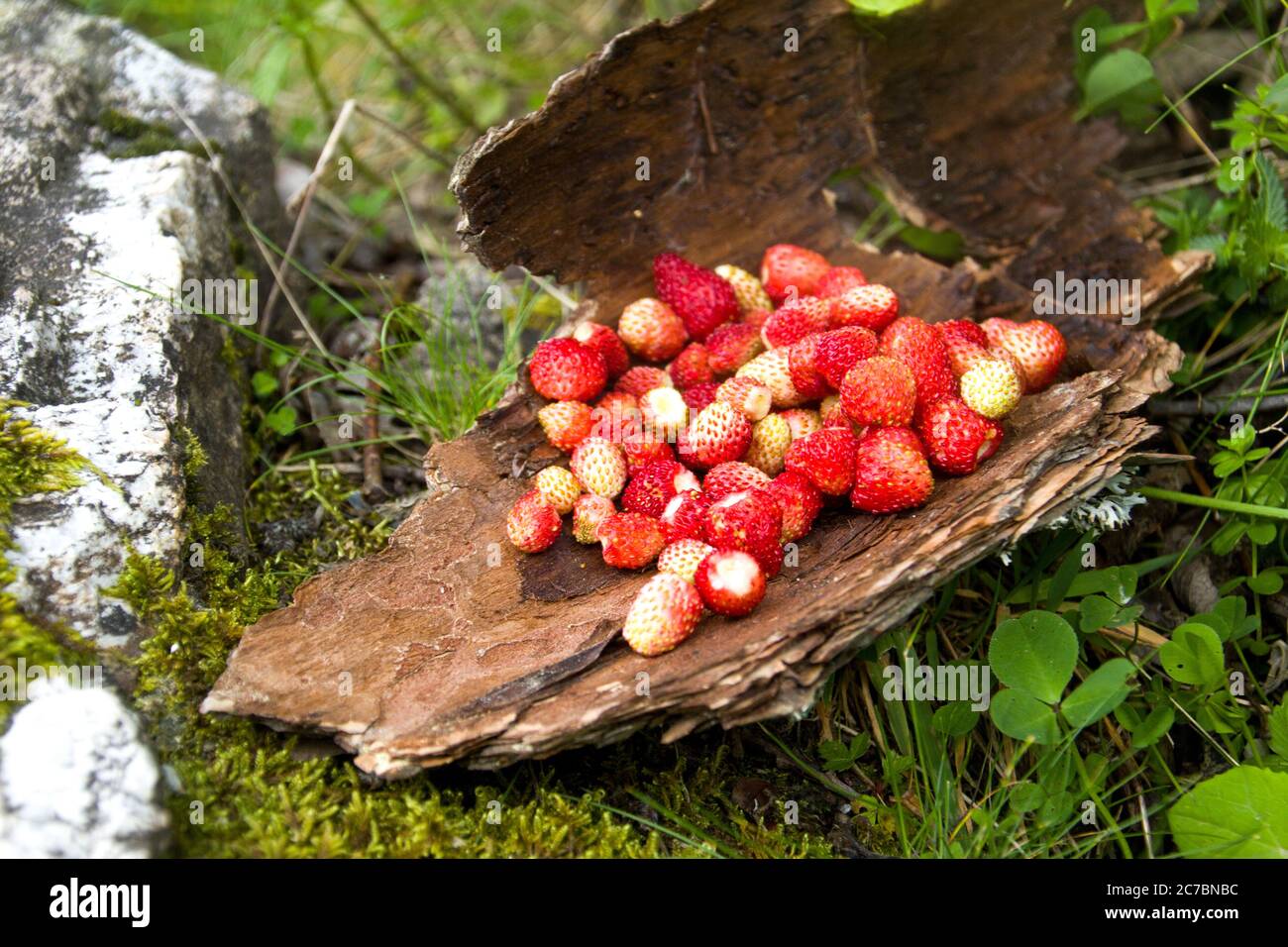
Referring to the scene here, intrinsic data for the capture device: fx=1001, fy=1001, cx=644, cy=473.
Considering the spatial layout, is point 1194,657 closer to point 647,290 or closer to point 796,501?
point 796,501

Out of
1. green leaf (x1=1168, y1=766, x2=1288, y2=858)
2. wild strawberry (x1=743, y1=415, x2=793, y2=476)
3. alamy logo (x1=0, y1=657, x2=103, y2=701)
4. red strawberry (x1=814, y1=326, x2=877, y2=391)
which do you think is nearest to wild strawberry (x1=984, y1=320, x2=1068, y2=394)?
red strawberry (x1=814, y1=326, x2=877, y2=391)

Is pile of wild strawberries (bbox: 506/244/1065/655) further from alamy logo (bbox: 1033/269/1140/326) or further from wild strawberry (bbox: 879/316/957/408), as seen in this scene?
alamy logo (bbox: 1033/269/1140/326)

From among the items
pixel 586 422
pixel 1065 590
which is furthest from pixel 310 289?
pixel 1065 590

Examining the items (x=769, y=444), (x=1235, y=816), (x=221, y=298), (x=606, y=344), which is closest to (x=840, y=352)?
(x=769, y=444)

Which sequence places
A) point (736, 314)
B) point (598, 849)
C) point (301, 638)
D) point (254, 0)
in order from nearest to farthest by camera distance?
point (598, 849) → point (301, 638) → point (736, 314) → point (254, 0)

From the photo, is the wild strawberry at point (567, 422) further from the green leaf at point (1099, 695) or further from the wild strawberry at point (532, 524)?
the green leaf at point (1099, 695)

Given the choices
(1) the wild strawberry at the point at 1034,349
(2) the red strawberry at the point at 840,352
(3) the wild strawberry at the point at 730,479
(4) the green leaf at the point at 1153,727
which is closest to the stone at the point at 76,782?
(3) the wild strawberry at the point at 730,479
